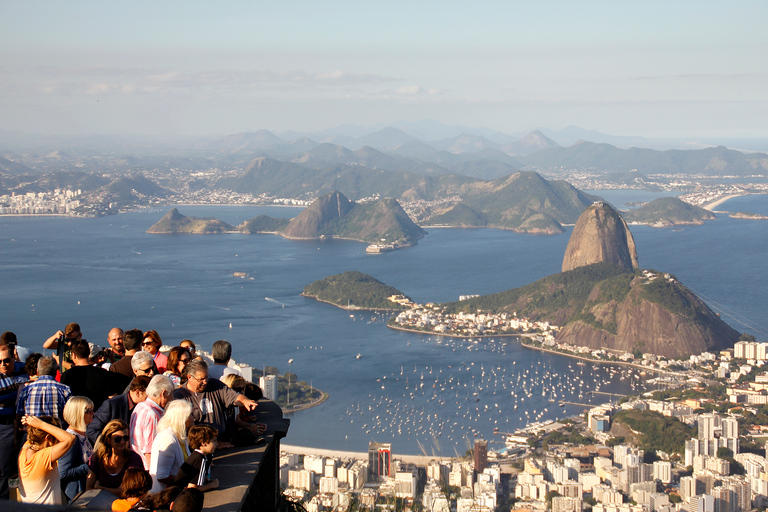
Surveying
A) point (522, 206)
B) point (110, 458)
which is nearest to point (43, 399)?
point (110, 458)

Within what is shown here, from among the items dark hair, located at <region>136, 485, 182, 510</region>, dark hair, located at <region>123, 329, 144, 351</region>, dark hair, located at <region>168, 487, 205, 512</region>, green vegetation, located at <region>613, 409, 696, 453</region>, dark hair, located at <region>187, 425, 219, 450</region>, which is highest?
dark hair, located at <region>123, 329, 144, 351</region>

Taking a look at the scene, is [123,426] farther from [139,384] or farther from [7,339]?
[7,339]

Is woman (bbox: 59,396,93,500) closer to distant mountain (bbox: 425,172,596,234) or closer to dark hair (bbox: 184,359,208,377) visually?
dark hair (bbox: 184,359,208,377)

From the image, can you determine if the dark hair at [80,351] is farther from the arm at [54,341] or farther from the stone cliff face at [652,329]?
the stone cliff face at [652,329]

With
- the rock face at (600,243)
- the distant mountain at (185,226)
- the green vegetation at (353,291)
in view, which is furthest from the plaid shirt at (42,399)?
the distant mountain at (185,226)

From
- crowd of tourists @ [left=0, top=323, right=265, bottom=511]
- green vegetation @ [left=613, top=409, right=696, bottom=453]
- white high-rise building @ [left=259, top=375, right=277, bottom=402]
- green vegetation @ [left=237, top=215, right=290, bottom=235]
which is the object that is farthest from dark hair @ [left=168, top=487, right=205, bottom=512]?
green vegetation @ [left=237, top=215, right=290, bottom=235]

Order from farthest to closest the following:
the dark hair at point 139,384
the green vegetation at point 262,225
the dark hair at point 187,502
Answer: the green vegetation at point 262,225 → the dark hair at point 139,384 → the dark hair at point 187,502
